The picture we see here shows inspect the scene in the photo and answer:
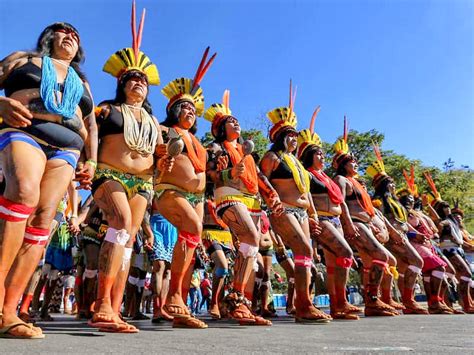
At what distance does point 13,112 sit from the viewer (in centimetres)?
294

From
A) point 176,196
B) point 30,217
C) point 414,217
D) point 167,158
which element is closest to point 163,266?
point 176,196

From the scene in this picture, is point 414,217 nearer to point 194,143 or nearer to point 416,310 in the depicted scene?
point 416,310

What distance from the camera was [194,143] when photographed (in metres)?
4.80

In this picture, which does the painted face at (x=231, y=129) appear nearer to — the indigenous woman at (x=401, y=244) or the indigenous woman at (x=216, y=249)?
the indigenous woman at (x=216, y=249)

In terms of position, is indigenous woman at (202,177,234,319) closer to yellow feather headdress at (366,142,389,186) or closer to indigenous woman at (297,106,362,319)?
indigenous woman at (297,106,362,319)

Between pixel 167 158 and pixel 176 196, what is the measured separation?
51 cm

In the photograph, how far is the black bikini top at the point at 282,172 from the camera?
18.9ft

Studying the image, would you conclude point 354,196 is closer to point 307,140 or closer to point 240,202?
point 307,140

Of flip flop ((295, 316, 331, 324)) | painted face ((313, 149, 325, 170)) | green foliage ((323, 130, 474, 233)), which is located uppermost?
green foliage ((323, 130, 474, 233))

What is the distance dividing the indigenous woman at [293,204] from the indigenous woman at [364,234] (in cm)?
112

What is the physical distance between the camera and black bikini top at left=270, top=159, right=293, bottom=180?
5.75 m

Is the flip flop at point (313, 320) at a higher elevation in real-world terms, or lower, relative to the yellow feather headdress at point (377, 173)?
lower

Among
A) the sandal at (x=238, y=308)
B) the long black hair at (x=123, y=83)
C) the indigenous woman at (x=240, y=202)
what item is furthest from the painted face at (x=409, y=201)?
the long black hair at (x=123, y=83)

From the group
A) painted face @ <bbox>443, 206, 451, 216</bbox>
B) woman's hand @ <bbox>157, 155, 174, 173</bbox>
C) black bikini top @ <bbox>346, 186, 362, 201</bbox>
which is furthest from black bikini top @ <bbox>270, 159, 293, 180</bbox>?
painted face @ <bbox>443, 206, 451, 216</bbox>
